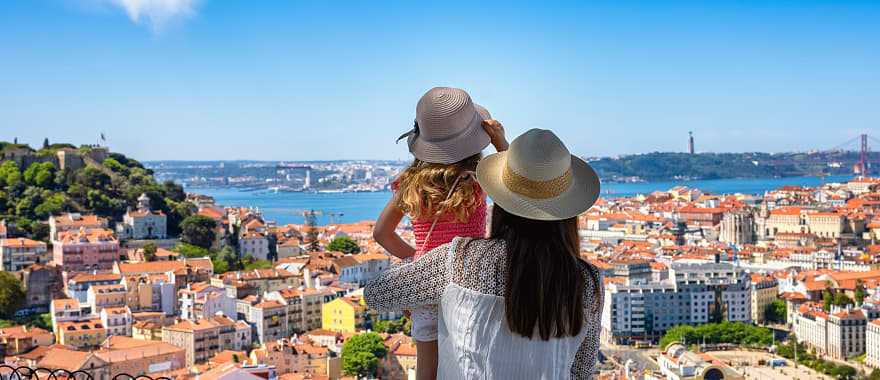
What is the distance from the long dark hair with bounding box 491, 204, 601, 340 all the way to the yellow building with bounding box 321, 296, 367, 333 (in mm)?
10406

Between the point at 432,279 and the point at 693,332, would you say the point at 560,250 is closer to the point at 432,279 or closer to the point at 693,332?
the point at 432,279

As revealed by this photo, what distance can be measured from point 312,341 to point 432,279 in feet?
31.3

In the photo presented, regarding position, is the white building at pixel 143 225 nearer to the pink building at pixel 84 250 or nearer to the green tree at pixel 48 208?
the green tree at pixel 48 208

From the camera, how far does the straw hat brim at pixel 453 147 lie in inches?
39.7

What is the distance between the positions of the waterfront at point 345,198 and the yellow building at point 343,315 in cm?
2183

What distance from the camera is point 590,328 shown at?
0.88m

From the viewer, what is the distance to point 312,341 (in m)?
10.2

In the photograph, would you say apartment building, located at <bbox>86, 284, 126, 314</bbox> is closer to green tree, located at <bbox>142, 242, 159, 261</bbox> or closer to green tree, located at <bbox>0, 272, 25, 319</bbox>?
green tree, located at <bbox>0, 272, 25, 319</bbox>

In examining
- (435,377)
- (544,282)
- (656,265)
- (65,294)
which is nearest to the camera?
(544,282)

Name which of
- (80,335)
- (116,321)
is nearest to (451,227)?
(80,335)

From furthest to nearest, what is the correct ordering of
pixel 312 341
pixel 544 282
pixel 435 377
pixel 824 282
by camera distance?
pixel 824 282 < pixel 312 341 < pixel 435 377 < pixel 544 282

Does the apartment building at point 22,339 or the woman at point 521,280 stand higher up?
the woman at point 521,280

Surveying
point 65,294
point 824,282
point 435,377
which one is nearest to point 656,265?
point 824,282

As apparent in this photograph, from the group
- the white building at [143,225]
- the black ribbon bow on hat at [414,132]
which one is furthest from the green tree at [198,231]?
the black ribbon bow on hat at [414,132]
